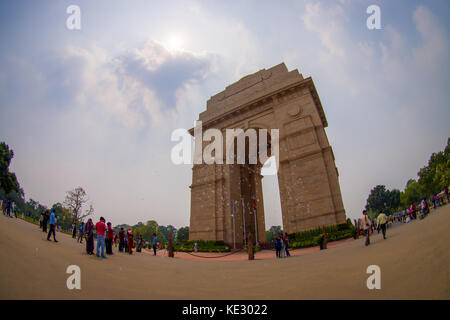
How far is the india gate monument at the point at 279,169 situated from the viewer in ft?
55.0

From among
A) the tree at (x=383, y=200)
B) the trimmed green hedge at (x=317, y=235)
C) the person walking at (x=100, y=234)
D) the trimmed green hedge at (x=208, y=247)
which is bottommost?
the trimmed green hedge at (x=208, y=247)

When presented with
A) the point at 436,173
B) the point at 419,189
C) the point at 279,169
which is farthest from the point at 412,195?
the point at 279,169

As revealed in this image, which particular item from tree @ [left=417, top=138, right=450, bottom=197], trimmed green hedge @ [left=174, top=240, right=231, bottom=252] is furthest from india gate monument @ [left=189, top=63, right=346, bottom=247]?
tree @ [left=417, top=138, right=450, bottom=197]

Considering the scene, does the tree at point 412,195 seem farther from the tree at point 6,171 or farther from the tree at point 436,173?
the tree at point 6,171

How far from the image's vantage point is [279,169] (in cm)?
1911

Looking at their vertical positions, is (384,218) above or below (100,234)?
above

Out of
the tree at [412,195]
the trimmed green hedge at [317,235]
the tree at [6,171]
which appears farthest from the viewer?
the tree at [412,195]

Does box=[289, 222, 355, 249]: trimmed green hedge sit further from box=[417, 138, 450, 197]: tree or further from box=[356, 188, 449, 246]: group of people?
box=[417, 138, 450, 197]: tree

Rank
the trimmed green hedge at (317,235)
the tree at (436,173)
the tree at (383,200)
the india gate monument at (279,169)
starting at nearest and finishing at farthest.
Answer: the trimmed green hedge at (317,235)
the india gate monument at (279,169)
the tree at (436,173)
the tree at (383,200)

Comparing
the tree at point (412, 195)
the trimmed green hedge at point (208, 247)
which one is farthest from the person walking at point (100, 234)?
the tree at point (412, 195)

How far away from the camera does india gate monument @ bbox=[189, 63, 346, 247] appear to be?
16767 millimetres

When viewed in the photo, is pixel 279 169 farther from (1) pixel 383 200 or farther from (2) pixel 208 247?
(1) pixel 383 200
